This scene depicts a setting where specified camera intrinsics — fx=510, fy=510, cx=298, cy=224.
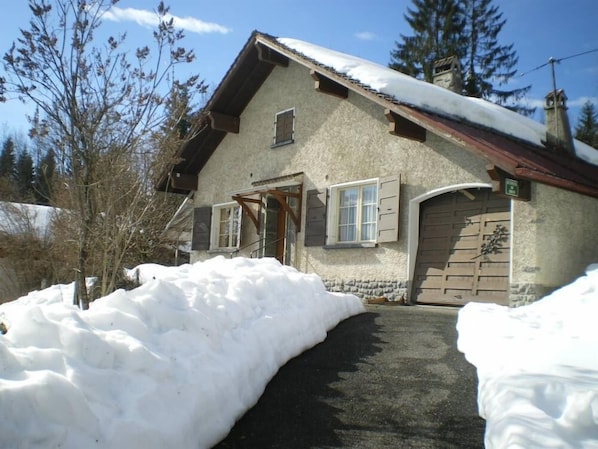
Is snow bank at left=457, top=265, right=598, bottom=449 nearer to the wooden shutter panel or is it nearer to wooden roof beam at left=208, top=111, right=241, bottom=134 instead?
the wooden shutter panel

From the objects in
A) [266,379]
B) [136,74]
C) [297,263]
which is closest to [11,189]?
[297,263]

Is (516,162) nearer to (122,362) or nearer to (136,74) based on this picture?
(136,74)

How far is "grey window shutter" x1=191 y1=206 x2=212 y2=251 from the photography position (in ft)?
42.2

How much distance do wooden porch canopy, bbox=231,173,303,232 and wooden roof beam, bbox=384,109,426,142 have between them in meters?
2.74

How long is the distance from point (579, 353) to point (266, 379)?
2.46m

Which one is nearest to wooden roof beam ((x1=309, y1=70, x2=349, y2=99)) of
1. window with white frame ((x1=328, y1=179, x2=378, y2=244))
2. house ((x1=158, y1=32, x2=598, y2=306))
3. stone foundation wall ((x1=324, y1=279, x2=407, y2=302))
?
house ((x1=158, y1=32, x2=598, y2=306))

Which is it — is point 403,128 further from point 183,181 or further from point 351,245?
point 183,181

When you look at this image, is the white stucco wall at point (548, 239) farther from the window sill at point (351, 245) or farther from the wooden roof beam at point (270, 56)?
the wooden roof beam at point (270, 56)

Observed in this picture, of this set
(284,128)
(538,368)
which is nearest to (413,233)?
(284,128)

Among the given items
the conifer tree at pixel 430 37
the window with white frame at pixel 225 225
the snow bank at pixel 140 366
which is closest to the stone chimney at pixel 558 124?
the window with white frame at pixel 225 225

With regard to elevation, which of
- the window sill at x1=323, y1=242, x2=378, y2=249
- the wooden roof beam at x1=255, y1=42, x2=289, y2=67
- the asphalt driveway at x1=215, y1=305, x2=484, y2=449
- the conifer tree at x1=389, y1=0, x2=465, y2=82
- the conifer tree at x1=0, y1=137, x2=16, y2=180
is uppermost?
the conifer tree at x1=389, y1=0, x2=465, y2=82

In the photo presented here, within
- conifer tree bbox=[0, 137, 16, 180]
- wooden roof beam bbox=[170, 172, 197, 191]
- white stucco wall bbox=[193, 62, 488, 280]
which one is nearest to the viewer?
white stucco wall bbox=[193, 62, 488, 280]

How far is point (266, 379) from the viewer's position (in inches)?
158

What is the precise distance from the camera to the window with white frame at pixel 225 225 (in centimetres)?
1240
